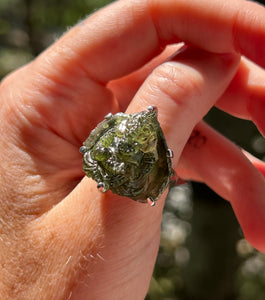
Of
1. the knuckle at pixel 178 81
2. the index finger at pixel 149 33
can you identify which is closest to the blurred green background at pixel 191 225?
the index finger at pixel 149 33

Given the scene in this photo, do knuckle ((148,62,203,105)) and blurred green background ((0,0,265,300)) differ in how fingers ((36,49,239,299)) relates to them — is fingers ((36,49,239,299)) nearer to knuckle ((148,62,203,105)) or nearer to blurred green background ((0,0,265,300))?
knuckle ((148,62,203,105))

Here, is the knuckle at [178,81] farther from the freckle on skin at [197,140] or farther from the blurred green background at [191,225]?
the blurred green background at [191,225]

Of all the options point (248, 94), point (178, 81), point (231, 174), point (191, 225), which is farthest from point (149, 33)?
point (191, 225)

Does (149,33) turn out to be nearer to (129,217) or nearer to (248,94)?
(248,94)

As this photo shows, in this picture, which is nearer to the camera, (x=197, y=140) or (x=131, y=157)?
(x=131, y=157)

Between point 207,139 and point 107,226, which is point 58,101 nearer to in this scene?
point 107,226

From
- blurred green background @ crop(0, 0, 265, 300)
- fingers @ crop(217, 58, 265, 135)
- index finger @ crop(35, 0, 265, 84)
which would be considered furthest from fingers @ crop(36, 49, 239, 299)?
blurred green background @ crop(0, 0, 265, 300)
